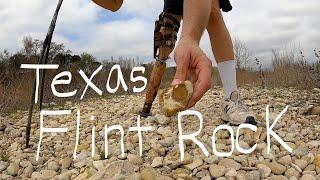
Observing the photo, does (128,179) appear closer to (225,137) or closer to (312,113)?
(225,137)

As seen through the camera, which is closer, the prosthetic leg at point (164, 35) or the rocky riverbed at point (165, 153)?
the prosthetic leg at point (164, 35)

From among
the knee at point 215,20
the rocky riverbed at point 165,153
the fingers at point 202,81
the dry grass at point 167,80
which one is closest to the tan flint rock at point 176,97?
the fingers at point 202,81

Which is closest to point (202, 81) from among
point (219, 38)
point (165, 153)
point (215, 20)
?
point (165, 153)

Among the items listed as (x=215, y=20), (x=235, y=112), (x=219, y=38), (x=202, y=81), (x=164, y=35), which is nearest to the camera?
(x=202, y=81)

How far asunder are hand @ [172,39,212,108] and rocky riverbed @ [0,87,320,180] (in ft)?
5.54

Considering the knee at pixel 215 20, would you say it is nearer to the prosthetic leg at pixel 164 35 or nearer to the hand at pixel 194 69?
the prosthetic leg at pixel 164 35

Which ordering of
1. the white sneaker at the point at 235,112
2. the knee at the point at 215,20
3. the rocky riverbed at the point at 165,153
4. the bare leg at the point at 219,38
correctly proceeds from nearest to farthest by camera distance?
the rocky riverbed at the point at 165,153 < the knee at the point at 215,20 < the bare leg at the point at 219,38 < the white sneaker at the point at 235,112

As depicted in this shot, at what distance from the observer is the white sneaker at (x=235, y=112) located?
3711mm

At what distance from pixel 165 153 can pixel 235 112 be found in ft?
2.47

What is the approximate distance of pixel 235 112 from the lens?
149 inches

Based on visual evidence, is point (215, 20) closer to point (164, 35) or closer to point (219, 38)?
point (219, 38)

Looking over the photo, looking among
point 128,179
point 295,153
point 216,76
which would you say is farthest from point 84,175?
point 216,76

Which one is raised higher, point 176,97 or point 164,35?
point 164,35

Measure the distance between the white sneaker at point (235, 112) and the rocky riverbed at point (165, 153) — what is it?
109 mm
